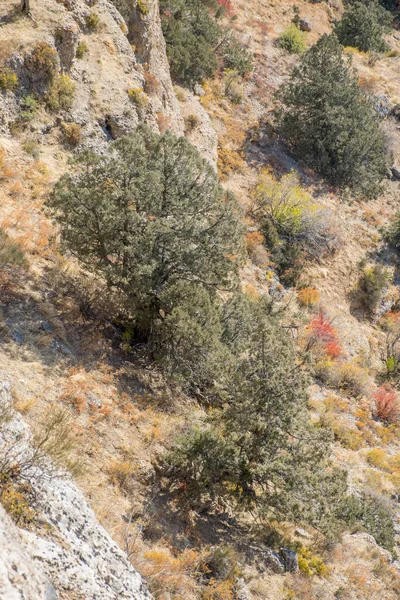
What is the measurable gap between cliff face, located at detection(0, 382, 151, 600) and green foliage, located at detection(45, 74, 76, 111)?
11.6 m

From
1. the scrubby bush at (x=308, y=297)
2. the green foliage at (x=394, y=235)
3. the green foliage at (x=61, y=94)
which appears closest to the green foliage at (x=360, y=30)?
the green foliage at (x=394, y=235)

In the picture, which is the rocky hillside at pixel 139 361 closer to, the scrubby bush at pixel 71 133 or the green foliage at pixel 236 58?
the scrubby bush at pixel 71 133

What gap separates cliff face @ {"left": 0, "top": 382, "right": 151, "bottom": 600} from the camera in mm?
4102

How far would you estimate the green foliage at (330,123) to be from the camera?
2466cm

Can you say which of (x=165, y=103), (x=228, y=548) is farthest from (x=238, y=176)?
(x=228, y=548)

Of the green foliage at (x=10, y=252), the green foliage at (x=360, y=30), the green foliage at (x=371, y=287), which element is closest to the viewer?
the green foliage at (x=10, y=252)

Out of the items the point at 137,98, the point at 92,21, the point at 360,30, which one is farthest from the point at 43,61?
the point at 360,30

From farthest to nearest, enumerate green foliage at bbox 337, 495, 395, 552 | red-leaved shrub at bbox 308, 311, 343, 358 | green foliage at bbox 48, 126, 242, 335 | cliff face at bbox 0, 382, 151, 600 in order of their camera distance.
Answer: red-leaved shrub at bbox 308, 311, 343, 358 → green foliage at bbox 337, 495, 395, 552 → green foliage at bbox 48, 126, 242, 335 → cliff face at bbox 0, 382, 151, 600

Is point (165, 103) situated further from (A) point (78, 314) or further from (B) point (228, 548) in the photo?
(B) point (228, 548)

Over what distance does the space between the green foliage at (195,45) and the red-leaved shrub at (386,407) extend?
17.2 meters

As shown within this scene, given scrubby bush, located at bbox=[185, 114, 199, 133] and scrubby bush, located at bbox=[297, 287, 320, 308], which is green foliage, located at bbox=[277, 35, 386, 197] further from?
scrubby bush, located at bbox=[297, 287, 320, 308]

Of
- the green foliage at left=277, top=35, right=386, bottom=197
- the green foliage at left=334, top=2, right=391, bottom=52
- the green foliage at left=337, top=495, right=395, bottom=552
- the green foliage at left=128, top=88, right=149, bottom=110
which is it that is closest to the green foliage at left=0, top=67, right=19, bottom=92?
the green foliage at left=128, top=88, right=149, bottom=110

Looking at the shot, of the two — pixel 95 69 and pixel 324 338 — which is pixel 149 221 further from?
pixel 324 338

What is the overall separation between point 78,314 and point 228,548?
5.95 meters
